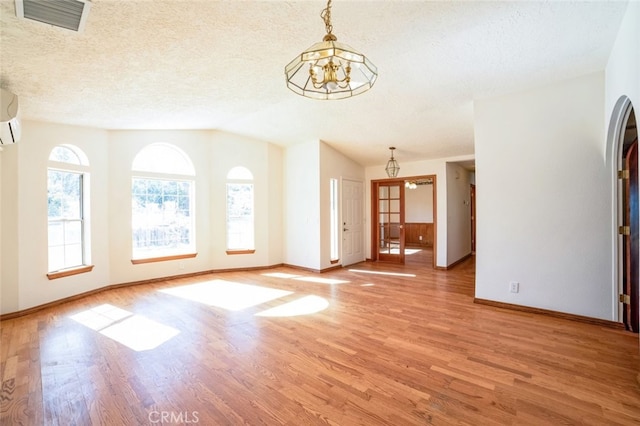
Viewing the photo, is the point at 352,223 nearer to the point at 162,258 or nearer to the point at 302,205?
the point at 302,205

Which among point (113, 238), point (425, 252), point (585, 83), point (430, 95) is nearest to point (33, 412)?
point (113, 238)

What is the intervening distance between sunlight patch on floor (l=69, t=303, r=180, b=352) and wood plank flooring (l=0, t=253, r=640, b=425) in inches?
0.7

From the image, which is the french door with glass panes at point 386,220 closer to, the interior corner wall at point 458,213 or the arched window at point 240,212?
the interior corner wall at point 458,213

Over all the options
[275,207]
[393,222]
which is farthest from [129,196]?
[393,222]

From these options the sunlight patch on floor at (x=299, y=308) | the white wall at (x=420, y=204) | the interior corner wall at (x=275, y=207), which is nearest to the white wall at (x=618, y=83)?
the sunlight patch on floor at (x=299, y=308)

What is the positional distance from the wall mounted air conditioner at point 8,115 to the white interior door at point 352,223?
16.8 feet

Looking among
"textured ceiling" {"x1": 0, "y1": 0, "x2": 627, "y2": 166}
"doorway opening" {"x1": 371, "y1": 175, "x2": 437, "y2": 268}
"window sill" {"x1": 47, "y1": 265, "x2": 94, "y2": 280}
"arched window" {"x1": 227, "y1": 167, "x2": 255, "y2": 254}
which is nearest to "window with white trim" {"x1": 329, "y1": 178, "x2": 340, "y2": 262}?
"doorway opening" {"x1": 371, "y1": 175, "x2": 437, "y2": 268}

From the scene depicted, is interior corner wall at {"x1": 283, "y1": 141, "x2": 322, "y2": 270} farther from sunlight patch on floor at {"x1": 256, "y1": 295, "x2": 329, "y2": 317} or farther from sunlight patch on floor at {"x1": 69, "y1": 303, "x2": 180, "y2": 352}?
sunlight patch on floor at {"x1": 69, "y1": 303, "x2": 180, "y2": 352}

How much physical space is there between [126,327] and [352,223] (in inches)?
187

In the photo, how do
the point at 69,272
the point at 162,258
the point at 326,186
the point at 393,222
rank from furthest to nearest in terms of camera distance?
1. the point at 393,222
2. the point at 326,186
3. the point at 162,258
4. the point at 69,272

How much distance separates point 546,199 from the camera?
341 centimetres

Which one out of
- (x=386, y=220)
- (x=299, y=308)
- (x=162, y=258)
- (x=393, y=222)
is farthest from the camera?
(x=393, y=222)

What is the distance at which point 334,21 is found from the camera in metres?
2.29

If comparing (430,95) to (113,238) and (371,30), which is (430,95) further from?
(113,238)
